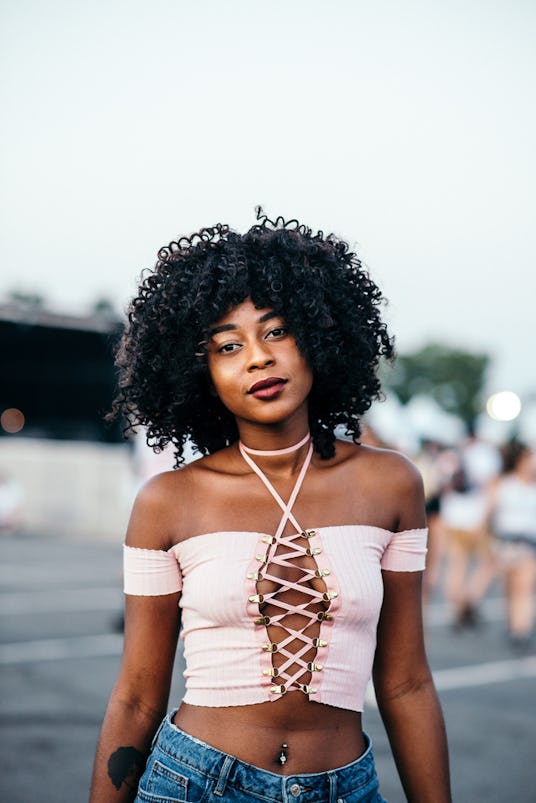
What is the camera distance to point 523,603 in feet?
31.0

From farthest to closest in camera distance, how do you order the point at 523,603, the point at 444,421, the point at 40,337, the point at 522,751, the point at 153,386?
the point at 40,337
the point at 444,421
the point at 523,603
the point at 522,751
the point at 153,386

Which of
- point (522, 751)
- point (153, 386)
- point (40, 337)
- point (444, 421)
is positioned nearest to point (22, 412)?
point (40, 337)

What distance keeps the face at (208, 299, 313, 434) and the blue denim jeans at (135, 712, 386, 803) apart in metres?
0.70

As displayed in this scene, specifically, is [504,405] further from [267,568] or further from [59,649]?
[267,568]

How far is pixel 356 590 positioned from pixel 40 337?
24.2 meters

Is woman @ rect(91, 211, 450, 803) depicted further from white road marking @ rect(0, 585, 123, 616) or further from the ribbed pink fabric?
white road marking @ rect(0, 585, 123, 616)

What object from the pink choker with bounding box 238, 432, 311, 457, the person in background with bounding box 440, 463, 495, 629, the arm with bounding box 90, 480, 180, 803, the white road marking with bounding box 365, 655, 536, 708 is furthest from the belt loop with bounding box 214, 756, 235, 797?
the person in background with bounding box 440, 463, 495, 629

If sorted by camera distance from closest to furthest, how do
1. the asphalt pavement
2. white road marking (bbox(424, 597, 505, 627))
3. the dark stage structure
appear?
the asphalt pavement < white road marking (bbox(424, 597, 505, 627)) < the dark stage structure

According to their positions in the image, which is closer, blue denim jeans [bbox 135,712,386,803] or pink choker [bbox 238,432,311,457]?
blue denim jeans [bbox 135,712,386,803]

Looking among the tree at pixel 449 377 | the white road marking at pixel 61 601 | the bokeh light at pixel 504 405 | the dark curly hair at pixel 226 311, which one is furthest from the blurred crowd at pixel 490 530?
the tree at pixel 449 377

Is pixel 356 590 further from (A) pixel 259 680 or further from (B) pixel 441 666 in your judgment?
(B) pixel 441 666

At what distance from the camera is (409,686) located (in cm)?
229

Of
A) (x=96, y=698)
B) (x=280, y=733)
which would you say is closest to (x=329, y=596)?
(x=280, y=733)

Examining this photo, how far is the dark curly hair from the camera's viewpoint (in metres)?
2.29
